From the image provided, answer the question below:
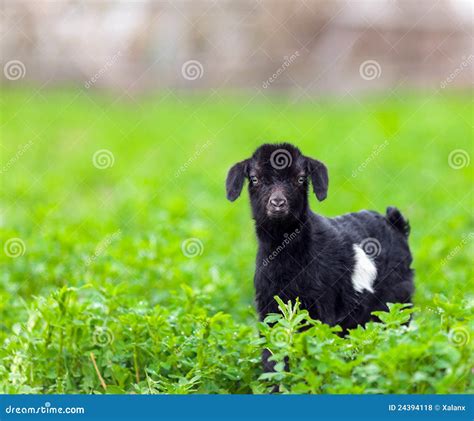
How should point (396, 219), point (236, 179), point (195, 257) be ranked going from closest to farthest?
point (236, 179) → point (396, 219) → point (195, 257)

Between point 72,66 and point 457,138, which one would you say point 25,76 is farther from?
point 457,138

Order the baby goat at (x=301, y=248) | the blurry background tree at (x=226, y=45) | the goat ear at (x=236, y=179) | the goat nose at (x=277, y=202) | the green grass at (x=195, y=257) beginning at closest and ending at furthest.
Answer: the green grass at (x=195, y=257) → the goat nose at (x=277, y=202) → the baby goat at (x=301, y=248) → the goat ear at (x=236, y=179) → the blurry background tree at (x=226, y=45)

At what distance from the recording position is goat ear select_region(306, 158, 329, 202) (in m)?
5.11

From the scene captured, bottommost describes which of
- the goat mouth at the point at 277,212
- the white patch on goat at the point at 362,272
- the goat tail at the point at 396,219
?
the white patch on goat at the point at 362,272

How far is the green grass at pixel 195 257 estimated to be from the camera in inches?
171

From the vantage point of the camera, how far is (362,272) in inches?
212

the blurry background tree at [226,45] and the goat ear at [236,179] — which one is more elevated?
the blurry background tree at [226,45]

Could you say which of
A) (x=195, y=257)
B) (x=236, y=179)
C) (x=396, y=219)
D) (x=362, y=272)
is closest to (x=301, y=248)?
(x=362, y=272)

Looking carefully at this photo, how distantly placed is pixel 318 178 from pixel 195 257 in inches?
120

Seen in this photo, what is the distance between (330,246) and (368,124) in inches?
415

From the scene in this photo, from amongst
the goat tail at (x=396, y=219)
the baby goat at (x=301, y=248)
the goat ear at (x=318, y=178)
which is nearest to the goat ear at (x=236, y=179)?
the baby goat at (x=301, y=248)

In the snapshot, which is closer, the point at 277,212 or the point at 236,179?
the point at 277,212

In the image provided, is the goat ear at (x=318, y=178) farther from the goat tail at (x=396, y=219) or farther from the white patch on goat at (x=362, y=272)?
the goat tail at (x=396, y=219)

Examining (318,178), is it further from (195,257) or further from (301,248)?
(195,257)
